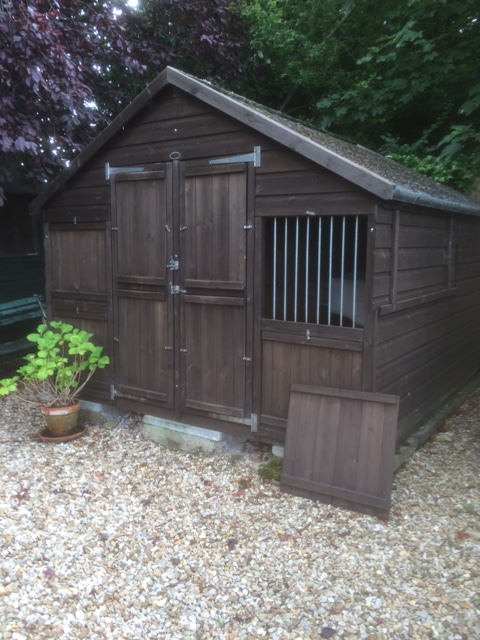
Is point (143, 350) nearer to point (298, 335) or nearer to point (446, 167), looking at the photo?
point (298, 335)

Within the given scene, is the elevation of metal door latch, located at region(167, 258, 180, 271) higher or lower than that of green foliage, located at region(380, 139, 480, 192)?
lower

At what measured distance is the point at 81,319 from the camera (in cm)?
581

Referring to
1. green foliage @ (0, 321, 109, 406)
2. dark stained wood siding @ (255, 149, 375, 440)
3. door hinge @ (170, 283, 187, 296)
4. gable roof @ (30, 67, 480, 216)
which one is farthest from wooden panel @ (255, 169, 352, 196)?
green foliage @ (0, 321, 109, 406)

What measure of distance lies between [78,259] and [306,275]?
255 cm

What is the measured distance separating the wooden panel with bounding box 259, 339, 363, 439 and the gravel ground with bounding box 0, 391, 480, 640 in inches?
22.1

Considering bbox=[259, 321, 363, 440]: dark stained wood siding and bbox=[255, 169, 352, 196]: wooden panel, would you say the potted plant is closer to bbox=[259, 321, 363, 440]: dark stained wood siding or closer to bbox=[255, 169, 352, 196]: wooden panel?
bbox=[259, 321, 363, 440]: dark stained wood siding

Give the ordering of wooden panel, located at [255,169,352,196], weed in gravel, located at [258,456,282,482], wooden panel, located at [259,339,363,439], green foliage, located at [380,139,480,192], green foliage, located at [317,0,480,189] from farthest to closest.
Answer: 1. green foliage, located at [317,0,480,189]
2. green foliage, located at [380,139,480,192]
3. weed in gravel, located at [258,456,282,482]
4. wooden panel, located at [259,339,363,439]
5. wooden panel, located at [255,169,352,196]

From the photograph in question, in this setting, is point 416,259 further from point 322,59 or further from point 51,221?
point 322,59

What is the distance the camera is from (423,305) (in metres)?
5.23

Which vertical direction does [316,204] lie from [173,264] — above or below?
above

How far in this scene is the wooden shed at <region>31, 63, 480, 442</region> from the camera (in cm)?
421

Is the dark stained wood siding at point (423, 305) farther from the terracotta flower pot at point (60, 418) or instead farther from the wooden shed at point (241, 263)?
the terracotta flower pot at point (60, 418)

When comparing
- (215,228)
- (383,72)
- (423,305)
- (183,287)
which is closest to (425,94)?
(383,72)

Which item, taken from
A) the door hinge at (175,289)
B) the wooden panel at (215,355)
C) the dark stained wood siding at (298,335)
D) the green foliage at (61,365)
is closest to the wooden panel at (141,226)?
the door hinge at (175,289)
